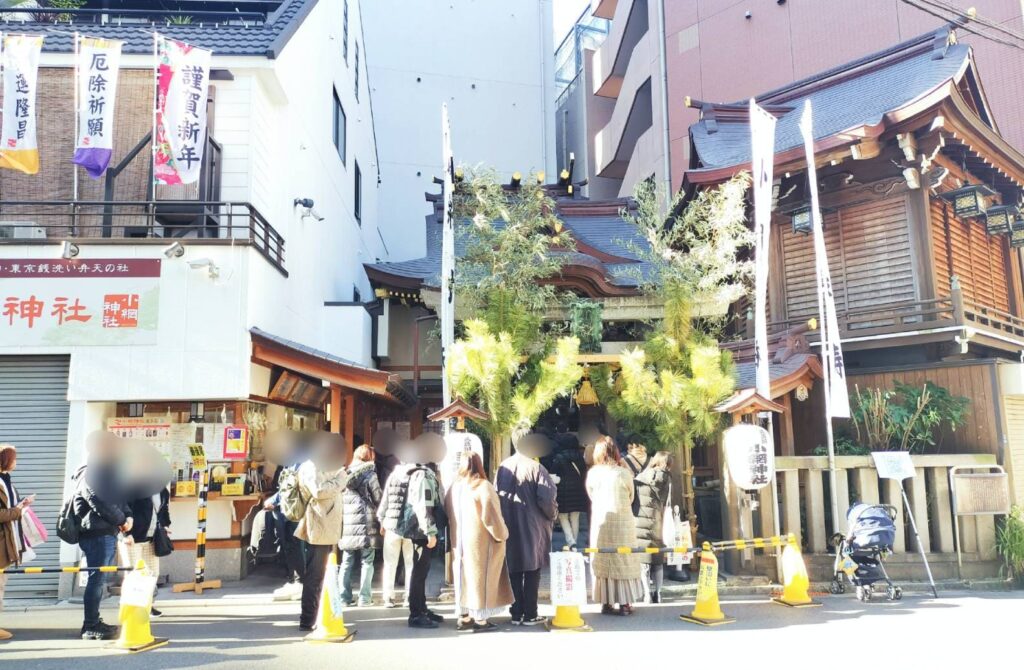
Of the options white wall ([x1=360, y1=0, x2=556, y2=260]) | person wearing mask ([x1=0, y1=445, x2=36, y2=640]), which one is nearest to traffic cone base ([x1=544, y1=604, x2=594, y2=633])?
person wearing mask ([x1=0, y1=445, x2=36, y2=640])

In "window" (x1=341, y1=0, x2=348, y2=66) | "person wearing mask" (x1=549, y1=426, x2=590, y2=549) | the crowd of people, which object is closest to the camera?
the crowd of people

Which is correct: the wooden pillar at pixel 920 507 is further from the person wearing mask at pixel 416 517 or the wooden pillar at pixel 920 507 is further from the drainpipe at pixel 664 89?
the drainpipe at pixel 664 89

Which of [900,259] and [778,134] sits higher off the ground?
[778,134]

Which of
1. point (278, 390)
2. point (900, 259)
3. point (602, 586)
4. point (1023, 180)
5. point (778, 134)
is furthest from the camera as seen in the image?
point (778, 134)

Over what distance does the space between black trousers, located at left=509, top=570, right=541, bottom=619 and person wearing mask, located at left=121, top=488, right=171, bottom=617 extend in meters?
3.94

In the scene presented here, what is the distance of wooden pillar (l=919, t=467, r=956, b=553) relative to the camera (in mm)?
10008

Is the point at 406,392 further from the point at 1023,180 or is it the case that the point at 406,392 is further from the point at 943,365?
the point at 1023,180

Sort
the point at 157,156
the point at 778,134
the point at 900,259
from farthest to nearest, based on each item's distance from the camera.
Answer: the point at 778,134 < the point at 900,259 < the point at 157,156

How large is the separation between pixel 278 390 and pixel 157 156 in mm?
3902

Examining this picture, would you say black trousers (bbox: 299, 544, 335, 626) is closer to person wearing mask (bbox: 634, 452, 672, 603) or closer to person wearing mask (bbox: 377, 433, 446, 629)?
person wearing mask (bbox: 377, 433, 446, 629)

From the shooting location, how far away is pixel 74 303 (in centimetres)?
946

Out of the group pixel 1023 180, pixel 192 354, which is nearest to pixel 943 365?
pixel 1023 180

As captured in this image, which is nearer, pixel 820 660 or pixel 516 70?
pixel 820 660

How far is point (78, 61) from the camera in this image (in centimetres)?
993
